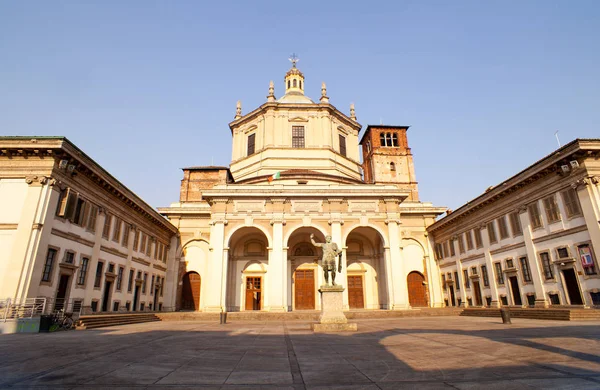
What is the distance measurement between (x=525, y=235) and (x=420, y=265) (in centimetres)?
1356

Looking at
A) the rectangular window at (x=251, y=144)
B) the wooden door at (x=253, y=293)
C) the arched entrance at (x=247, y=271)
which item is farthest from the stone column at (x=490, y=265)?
the rectangular window at (x=251, y=144)

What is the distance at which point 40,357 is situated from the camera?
7.58 m

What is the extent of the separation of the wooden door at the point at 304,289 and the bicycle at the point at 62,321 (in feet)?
64.8

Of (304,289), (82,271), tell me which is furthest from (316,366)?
(304,289)

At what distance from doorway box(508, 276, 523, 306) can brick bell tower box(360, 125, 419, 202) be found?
19.7 m

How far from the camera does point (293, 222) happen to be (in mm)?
30359

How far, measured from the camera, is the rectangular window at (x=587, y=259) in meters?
19.0

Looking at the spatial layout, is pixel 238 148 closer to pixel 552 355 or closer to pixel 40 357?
pixel 40 357

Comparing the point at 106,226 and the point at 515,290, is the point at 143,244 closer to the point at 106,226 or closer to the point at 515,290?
the point at 106,226

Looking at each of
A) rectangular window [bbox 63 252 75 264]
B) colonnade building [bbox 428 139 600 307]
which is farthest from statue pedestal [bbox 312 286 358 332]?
colonnade building [bbox 428 139 600 307]

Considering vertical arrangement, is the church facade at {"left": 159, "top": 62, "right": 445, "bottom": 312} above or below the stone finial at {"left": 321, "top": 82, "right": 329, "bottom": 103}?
below

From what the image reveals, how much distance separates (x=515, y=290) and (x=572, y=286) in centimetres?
528

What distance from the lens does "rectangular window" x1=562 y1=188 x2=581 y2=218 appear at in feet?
66.1

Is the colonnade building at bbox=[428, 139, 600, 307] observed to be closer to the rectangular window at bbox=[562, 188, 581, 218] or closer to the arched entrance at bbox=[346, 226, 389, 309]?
the rectangular window at bbox=[562, 188, 581, 218]
